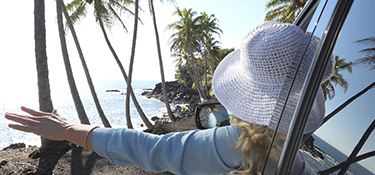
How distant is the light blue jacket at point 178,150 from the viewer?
0.90 metres

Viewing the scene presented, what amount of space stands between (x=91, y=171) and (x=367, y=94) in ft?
18.1

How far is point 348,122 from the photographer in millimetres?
660

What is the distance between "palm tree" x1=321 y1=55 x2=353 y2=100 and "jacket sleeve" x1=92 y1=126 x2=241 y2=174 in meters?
0.37

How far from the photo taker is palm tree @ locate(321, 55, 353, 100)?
2.23 feet

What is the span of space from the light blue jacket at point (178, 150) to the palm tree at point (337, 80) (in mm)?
361

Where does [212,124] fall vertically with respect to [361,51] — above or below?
below

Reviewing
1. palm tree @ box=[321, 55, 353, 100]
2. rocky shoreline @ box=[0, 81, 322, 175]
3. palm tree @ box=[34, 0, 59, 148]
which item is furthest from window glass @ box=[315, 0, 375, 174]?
palm tree @ box=[34, 0, 59, 148]

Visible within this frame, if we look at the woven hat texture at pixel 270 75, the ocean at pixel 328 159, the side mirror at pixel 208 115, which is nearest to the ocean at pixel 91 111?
the side mirror at pixel 208 115

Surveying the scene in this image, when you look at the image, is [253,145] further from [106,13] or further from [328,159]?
[106,13]

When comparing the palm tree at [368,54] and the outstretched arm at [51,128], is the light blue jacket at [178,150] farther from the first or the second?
the palm tree at [368,54]

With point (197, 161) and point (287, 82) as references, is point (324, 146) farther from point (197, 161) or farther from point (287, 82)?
point (197, 161)

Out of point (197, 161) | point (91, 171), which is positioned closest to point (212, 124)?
point (197, 161)

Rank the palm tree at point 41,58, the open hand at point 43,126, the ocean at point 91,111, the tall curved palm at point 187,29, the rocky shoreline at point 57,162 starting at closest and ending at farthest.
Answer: the open hand at point 43,126
the rocky shoreline at point 57,162
the palm tree at point 41,58
the ocean at point 91,111
the tall curved palm at point 187,29

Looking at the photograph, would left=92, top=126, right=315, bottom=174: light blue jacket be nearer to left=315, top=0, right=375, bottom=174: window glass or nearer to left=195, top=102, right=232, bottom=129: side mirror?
left=315, top=0, right=375, bottom=174: window glass
